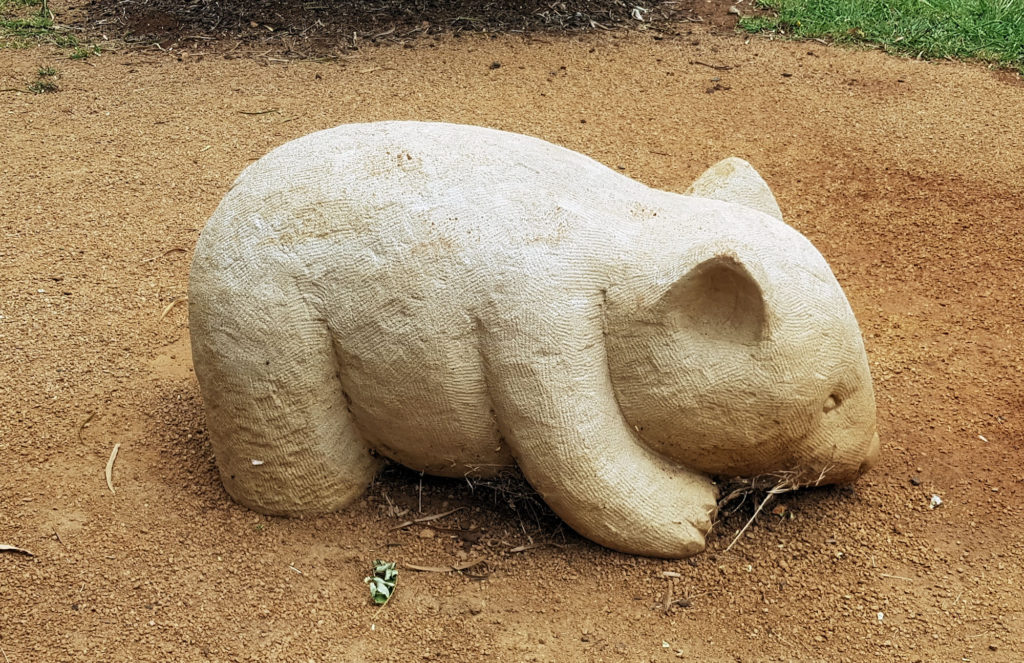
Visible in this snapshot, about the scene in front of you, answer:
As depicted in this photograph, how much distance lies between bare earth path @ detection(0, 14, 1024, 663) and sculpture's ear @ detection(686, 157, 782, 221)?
3.82 feet

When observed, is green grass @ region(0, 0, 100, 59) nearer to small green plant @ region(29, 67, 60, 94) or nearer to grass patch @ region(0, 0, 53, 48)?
grass patch @ region(0, 0, 53, 48)

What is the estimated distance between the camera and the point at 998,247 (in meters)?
5.68

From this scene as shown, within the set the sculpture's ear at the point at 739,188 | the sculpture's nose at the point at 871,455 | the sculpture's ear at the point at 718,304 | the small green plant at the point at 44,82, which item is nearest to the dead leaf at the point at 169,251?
the small green plant at the point at 44,82

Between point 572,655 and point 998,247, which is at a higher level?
point 998,247

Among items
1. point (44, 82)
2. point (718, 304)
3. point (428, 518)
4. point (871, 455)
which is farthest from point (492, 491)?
point (44, 82)

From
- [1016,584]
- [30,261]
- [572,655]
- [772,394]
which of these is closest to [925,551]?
[1016,584]

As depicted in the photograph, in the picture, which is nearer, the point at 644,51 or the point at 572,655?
the point at 572,655

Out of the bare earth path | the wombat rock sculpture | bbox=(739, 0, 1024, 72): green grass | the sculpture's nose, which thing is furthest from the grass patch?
the sculpture's nose

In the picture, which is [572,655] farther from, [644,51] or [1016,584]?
[644,51]

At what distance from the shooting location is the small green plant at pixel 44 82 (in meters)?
7.95

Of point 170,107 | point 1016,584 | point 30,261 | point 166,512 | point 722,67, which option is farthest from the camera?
point 722,67

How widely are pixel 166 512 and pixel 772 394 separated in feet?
7.74

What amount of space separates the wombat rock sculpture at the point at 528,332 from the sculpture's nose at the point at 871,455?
0.08 meters

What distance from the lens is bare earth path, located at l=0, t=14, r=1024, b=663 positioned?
137 inches
